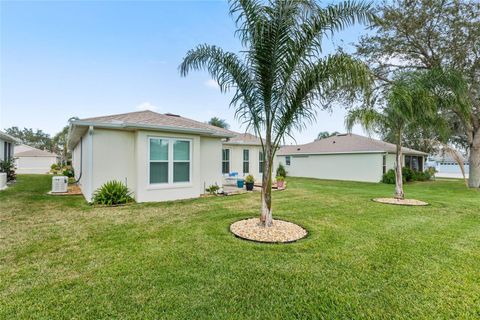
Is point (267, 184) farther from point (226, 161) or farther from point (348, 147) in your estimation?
point (348, 147)

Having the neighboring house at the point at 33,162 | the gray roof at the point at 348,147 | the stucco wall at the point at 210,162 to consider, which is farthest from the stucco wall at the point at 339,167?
the neighboring house at the point at 33,162

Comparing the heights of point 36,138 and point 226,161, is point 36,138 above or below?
above

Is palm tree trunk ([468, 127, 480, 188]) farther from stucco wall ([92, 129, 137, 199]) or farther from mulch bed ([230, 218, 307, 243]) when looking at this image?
stucco wall ([92, 129, 137, 199])

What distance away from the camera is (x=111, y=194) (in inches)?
326

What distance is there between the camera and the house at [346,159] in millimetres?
19219

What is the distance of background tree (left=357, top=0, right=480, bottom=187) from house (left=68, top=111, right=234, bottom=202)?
9233 mm

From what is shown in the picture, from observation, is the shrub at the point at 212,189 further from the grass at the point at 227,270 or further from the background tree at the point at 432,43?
the background tree at the point at 432,43

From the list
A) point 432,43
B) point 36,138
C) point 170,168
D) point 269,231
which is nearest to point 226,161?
point 170,168

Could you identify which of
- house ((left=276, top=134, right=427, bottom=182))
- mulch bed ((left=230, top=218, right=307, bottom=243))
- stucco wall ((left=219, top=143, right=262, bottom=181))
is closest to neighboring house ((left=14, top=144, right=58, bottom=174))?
stucco wall ((left=219, top=143, right=262, bottom=181))

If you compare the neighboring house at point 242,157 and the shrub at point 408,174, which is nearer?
the neighboring house at point 242,157

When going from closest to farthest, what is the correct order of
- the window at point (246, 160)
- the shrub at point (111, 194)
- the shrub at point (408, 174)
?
the shrub at point (111, 194) < the window at point (246, 160) < the shrub at point (408, 174)

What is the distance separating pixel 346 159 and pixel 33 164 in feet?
130

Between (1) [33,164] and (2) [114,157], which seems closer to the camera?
(2) [114,157]

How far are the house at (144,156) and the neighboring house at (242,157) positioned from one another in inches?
173
